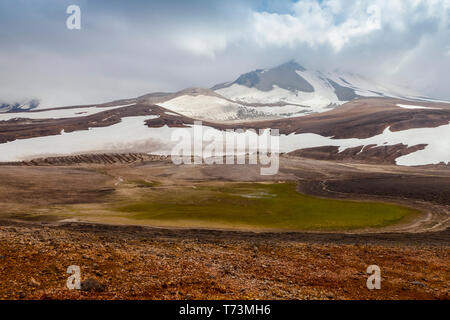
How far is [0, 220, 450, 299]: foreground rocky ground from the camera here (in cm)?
1234

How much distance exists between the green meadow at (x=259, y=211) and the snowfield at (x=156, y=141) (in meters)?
71.1

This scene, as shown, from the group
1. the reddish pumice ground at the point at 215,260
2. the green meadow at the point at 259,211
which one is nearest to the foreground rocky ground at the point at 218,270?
the reddish pumice ground at the point at 215,260

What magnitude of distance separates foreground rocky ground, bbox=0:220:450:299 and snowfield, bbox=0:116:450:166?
318ft

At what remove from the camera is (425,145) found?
113 metres

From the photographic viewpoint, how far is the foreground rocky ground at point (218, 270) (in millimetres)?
12336

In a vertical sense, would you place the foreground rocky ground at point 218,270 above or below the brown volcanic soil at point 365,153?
below

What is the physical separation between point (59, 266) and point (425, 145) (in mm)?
126158

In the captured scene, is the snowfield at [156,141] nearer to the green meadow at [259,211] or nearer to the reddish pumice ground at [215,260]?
the green meadow at [259,211]

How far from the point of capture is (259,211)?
41.9 meters

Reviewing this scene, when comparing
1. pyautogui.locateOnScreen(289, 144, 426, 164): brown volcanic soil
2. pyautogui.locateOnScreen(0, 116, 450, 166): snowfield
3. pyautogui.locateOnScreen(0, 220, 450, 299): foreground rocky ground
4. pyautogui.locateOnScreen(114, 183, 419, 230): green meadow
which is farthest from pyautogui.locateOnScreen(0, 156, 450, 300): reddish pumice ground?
pyautogui.locateOnScreen(0, 116, 450, 166): snowfield

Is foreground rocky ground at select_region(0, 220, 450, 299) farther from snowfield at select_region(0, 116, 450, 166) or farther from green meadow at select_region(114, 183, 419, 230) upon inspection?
snowfield at select_region(0, 116, 450, 166)

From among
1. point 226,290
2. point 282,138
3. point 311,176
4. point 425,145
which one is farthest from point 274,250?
point 282,138

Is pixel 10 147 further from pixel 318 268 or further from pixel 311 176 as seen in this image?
pixel 318 268

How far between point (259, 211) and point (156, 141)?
111m
